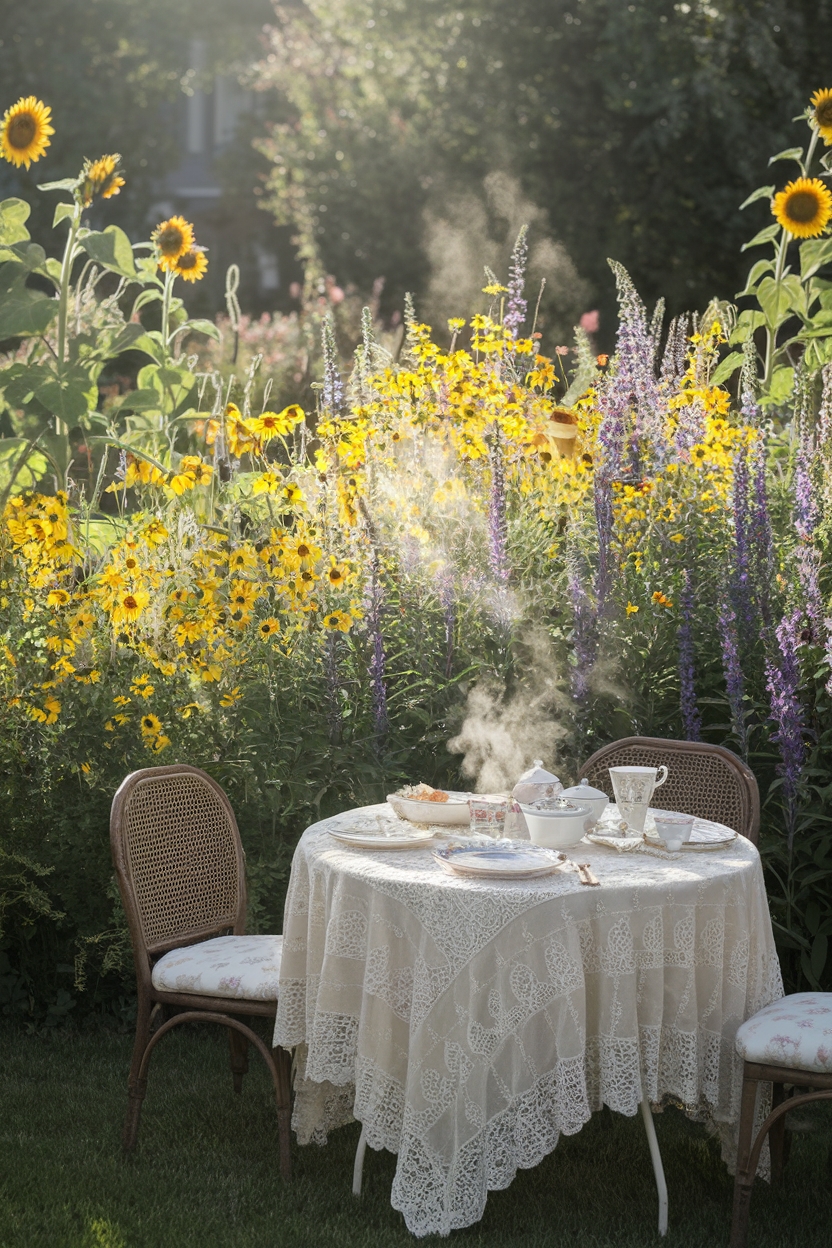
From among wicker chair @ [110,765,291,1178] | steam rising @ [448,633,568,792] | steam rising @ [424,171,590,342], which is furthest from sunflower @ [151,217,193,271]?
steam rising @ [424,171,590,342]

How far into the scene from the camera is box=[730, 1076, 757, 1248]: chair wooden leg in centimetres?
267

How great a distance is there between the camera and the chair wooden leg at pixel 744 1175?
2.67 meters

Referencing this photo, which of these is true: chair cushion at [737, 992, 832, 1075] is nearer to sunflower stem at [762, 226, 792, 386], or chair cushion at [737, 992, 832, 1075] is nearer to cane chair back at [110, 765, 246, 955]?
cane chair back at [110, 765, 246, 955]

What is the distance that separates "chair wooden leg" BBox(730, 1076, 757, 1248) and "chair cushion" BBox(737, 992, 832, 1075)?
9 cm

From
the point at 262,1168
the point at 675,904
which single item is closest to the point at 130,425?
the point at 262,1168

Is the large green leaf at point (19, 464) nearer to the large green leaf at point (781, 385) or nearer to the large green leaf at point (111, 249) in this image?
the large green leaf at point (111, 249)

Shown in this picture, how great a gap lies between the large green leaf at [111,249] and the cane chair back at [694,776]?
103 inches

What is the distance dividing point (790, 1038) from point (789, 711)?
1033 millimetres

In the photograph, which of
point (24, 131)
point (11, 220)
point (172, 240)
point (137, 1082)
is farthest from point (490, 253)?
point (137, 1082)

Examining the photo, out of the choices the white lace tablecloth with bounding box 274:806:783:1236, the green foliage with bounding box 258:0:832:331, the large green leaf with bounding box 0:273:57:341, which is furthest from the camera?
the green foliage with bounding box 258:0:832:331

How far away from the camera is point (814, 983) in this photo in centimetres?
366

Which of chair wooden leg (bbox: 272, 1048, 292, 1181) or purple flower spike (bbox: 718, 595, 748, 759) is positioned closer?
chair wooden leg (bbox: 272, 1048, 292, 1181)

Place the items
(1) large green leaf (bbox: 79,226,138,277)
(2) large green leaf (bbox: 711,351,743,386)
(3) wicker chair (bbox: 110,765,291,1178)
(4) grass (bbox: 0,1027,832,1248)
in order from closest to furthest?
(4) grass (bbox: 0,1027,832,1248)
(3) wicker chair (bbox: 110,765,291,1178)
(1) large green leaf (bbox: 79,226,138,277)
(2) large green leaf (bbox: 711,351,743,386)

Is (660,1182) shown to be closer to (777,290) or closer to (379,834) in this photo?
(379,834)
